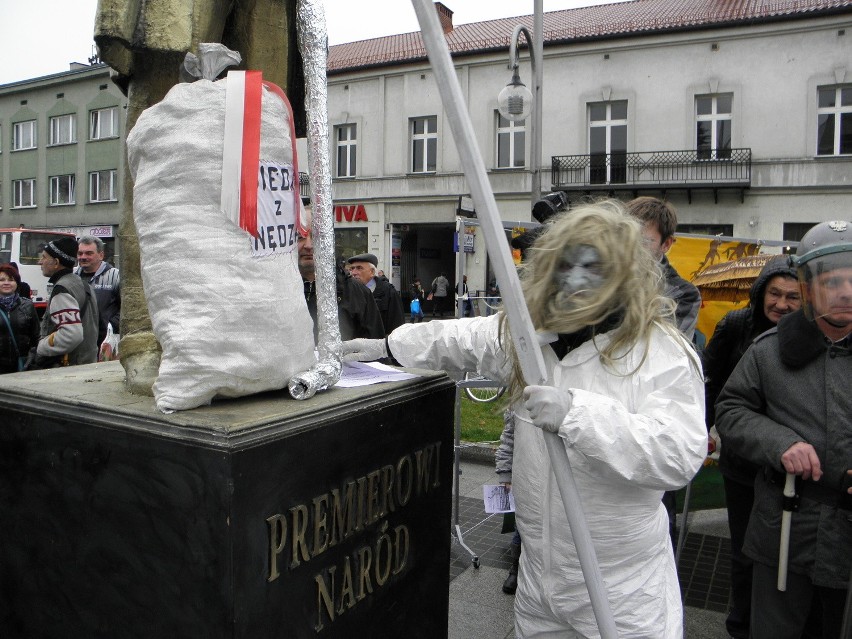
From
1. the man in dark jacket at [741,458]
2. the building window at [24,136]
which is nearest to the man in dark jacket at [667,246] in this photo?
the man in dark jacket at [741,458]

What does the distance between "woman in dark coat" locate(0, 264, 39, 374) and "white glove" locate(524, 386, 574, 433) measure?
13.7 feet

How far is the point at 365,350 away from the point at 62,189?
3136 centimetres

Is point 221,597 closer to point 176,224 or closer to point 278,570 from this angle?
point 278,570

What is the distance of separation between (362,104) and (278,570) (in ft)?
74.8

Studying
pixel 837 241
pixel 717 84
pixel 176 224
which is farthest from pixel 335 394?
pixel 717 84

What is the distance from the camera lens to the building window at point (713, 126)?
19.1 meters

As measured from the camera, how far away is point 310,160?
189cm

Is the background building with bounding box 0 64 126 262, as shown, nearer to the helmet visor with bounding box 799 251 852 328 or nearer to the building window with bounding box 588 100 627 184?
the building window with bounding box 588 100 627 184

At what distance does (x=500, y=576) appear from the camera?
383cm

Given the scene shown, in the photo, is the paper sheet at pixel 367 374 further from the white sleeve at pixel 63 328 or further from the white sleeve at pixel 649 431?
the white sleeve at pixel 63 328

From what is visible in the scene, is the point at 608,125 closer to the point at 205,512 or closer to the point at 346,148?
the point at 346,148

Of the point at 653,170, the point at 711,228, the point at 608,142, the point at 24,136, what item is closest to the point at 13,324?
the point at 653,170

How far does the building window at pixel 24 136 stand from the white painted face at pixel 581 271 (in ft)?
109

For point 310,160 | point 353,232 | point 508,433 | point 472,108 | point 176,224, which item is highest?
point 472,108
